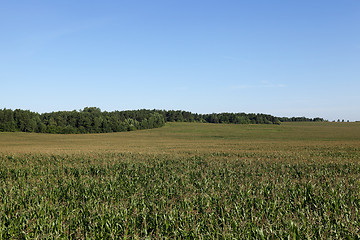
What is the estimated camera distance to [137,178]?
15.5 meters

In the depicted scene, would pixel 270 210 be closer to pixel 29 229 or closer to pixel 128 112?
pixel 29 229

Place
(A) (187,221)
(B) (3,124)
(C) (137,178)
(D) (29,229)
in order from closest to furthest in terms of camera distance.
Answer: (D) (29,229) < (A) (187,221) < (C) (137,178) < (B) (3,124)

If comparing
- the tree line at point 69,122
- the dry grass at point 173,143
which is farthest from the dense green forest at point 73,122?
the dry grass at point 173,143

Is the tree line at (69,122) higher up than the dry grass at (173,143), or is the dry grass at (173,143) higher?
the tree line at (69,122)

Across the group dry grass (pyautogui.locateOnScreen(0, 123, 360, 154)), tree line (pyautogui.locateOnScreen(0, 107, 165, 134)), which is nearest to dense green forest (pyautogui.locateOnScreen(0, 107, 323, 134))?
tree line (pyautogui.locateOnScreen(0, 107, 165, 134))

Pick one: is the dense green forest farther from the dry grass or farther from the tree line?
the dry grass

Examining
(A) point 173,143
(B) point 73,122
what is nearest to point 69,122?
(B) point 73,122

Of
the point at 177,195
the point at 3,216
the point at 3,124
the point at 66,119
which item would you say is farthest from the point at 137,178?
the point at 66,119

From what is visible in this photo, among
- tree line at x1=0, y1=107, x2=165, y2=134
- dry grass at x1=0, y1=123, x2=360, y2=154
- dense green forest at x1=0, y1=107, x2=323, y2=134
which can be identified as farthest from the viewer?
dense green forest at x1=0, y1=107, x2=323, y2=134

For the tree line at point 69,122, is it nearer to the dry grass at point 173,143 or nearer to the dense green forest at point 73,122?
the dense green forest at point 73,122

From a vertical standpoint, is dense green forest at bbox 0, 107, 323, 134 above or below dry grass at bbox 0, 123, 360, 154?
above

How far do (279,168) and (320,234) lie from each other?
14.4 metres

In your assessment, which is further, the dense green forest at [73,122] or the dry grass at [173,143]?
the dense green forest at [73,122]

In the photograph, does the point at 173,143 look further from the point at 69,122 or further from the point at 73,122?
the point at 69,122
